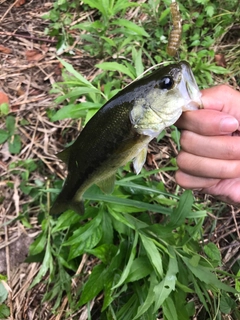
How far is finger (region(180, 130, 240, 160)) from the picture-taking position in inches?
55.3

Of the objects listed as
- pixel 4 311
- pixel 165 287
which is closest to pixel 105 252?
pixel 165 287

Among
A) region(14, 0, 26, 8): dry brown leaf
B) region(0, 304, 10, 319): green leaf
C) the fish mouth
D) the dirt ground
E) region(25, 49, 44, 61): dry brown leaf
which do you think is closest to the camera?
the fish mouth

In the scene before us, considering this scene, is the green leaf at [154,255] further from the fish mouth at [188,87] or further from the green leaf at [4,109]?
the green leaf at [4,109]

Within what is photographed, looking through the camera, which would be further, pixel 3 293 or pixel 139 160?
pixel 3 293

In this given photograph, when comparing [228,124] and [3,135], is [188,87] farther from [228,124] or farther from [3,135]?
[3,135]

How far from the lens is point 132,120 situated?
139cm

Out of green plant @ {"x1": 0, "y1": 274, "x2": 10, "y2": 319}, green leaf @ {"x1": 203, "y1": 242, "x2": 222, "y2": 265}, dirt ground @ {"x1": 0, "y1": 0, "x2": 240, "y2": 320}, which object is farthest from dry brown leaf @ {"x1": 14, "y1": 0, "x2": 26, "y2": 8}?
green leaf @ {"x1": 203, "y1": 242, "x2": 222, "y2": 265}

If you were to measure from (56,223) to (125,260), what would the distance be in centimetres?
58

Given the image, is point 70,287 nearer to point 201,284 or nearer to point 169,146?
point 201,284

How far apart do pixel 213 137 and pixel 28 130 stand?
190cm

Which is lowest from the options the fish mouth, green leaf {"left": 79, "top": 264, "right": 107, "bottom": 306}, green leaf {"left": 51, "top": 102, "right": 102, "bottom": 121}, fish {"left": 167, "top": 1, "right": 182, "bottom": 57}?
green leaf {"left": 79, "top": 264, "right": 107, "bottom": 306}

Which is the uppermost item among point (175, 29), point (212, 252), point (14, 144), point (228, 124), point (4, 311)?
point (175, 29)

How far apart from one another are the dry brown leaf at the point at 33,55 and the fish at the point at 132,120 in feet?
5.82

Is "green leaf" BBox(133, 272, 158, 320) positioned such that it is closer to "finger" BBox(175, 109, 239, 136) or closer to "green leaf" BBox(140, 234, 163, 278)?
"green leaf" BBox(140, 234, 163, 278)
